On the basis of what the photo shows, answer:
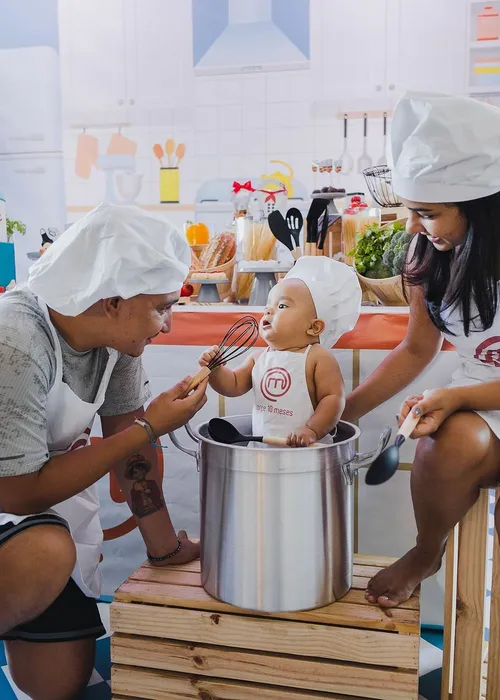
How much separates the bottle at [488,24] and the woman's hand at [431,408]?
2.81 m

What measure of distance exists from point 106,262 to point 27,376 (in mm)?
221

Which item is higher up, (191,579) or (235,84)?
(235,84)

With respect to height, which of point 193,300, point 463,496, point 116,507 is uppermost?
point 193,300

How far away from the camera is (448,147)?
3.61 feet

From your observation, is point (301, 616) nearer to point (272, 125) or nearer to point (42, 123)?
point (272, 125)

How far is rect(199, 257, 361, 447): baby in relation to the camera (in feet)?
4.30

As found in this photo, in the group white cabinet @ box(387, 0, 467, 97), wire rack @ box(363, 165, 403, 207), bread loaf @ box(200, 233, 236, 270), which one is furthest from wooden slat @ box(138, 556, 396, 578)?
white cabinet @ box(387, 0, 467, 97)

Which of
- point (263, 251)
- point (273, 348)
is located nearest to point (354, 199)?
point (263, 251)

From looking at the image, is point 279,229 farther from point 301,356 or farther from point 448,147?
point 448,147

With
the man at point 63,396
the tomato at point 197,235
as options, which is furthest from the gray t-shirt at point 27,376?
the tomato at point 197,235

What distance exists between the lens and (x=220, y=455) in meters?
1.14

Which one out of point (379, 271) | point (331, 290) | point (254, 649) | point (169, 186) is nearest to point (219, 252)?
point (379, 271)

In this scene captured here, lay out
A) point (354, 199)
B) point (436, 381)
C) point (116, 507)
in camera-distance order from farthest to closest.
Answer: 1. point (354, 199)
2. point (116, 507)
3. point (436, 381)

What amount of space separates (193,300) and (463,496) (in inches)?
37.5
